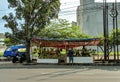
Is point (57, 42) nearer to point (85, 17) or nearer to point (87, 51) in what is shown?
point (87, 51)

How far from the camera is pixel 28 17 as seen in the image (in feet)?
147

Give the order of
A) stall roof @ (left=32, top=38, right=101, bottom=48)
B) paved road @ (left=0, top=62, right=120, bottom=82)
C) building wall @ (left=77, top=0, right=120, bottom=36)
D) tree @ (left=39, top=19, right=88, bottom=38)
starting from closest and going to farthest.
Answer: paved road @ (left=0, top=62, right=120, bottom=82) < stall roof @ (left=32, top=38, right=101, bottom=48) < tree @ (left=39, top=19, right=88, bottom=38) < building wall @ (left=77, top=0, right=120, bottom=36)

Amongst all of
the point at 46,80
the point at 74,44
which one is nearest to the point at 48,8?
the point at 74,44

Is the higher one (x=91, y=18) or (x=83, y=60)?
(x=91, y=18)

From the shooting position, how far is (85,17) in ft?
354

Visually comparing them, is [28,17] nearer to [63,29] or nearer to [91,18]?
[63,29]

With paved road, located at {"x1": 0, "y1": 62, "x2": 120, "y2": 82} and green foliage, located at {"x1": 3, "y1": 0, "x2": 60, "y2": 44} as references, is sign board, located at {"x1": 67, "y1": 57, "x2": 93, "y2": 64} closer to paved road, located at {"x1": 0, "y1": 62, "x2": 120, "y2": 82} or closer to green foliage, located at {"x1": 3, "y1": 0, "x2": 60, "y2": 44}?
green foliage, located at {"x1": 3, "y1": 0, "x2": 60, "y2": 44}

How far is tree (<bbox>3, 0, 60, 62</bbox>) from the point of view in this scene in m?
44.7

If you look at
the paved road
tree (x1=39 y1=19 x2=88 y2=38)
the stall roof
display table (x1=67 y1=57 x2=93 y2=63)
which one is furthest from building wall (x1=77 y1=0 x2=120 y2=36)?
the paved road

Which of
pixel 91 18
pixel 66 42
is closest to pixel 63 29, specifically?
pixel 66 42

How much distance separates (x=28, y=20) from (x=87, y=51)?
818 cm

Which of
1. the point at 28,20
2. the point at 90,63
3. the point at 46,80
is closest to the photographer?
the point at 46,80

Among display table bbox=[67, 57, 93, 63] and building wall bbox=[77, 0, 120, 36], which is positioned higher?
building wall bbox=[77, 0, 120, 36]

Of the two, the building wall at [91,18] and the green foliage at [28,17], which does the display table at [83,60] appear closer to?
the green foliage at [28,17]
